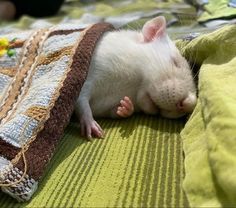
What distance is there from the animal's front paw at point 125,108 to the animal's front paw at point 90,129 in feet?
0.26

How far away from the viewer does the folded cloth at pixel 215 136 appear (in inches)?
24.1

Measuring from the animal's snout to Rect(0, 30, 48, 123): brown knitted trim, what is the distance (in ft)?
1.28

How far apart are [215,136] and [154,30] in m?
0.60

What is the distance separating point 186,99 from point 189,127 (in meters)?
0.18

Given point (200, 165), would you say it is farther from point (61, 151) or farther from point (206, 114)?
point (61, 151)

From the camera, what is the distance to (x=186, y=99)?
1062 millimetres

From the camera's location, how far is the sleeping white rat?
1.08 m

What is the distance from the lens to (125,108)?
1083 mm

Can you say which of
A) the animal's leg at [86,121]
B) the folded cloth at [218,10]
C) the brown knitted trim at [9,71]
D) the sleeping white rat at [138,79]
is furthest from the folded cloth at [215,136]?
the folded cloth at [218,10]

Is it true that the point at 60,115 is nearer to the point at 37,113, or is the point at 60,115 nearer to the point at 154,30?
the point at 37,113

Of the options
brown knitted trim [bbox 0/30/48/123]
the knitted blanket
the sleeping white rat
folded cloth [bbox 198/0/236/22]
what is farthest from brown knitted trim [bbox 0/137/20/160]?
folded cloth [bbox 198/0/236/22]

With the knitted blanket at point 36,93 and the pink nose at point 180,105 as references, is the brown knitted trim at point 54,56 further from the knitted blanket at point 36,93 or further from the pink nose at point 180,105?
the pink nose at point 180,105

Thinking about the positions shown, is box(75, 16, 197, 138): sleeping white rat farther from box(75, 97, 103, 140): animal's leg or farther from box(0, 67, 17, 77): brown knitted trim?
box(0, 67, 17, 77): brown knitted trim

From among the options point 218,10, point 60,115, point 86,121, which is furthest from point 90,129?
point 218,10
